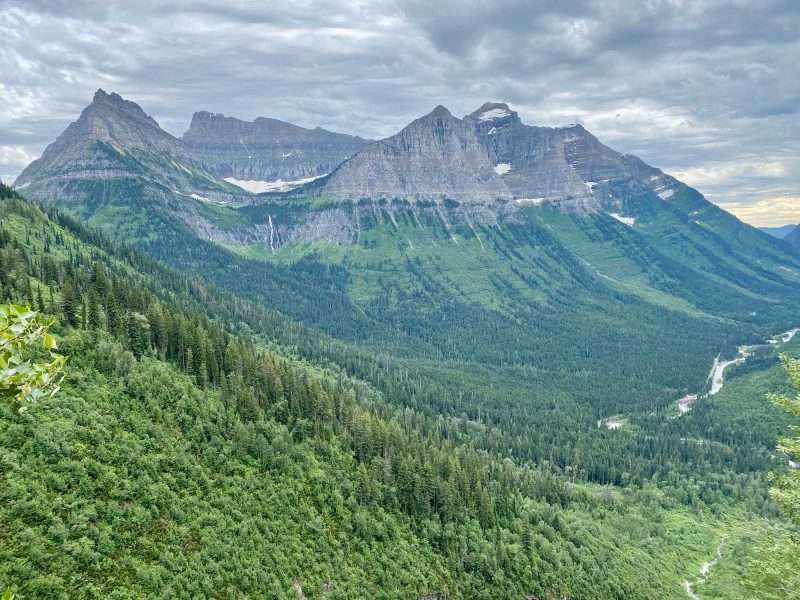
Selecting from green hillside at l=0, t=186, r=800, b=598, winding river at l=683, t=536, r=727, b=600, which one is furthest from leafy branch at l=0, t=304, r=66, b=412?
winding river at l=683, t=536, r=727, b=600

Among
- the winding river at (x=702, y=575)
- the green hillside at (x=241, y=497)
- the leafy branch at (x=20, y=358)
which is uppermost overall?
the leafy branch at (x=20, y=358)

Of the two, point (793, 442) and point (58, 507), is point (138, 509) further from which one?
point (793, 442)

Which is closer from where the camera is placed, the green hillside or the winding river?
the green hillside

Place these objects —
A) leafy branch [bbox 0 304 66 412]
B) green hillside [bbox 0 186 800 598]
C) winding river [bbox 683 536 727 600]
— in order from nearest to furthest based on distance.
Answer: leafy branch [bbox 0 304 66 412], green hillside [bbox 0 186 800 598], winding river [bbox 683 536 727 600]

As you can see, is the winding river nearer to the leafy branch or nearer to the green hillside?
the green hillside

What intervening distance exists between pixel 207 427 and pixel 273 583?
1071 inches

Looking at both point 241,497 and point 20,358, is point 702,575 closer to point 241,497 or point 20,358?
point 241,497

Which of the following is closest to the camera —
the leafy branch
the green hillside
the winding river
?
the leafy branch

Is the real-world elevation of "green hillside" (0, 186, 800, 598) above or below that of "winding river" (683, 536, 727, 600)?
above

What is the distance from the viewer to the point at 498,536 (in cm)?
10175

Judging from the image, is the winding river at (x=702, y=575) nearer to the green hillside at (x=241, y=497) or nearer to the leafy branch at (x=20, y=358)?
the green hillside at (x=241, y=497)

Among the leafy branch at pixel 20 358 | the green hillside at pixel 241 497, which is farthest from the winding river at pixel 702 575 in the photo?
the leafy branch at pixel 20 358

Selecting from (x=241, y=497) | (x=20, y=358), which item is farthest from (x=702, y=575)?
(x=20, y=358)

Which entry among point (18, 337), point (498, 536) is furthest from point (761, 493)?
point (18, 337)
